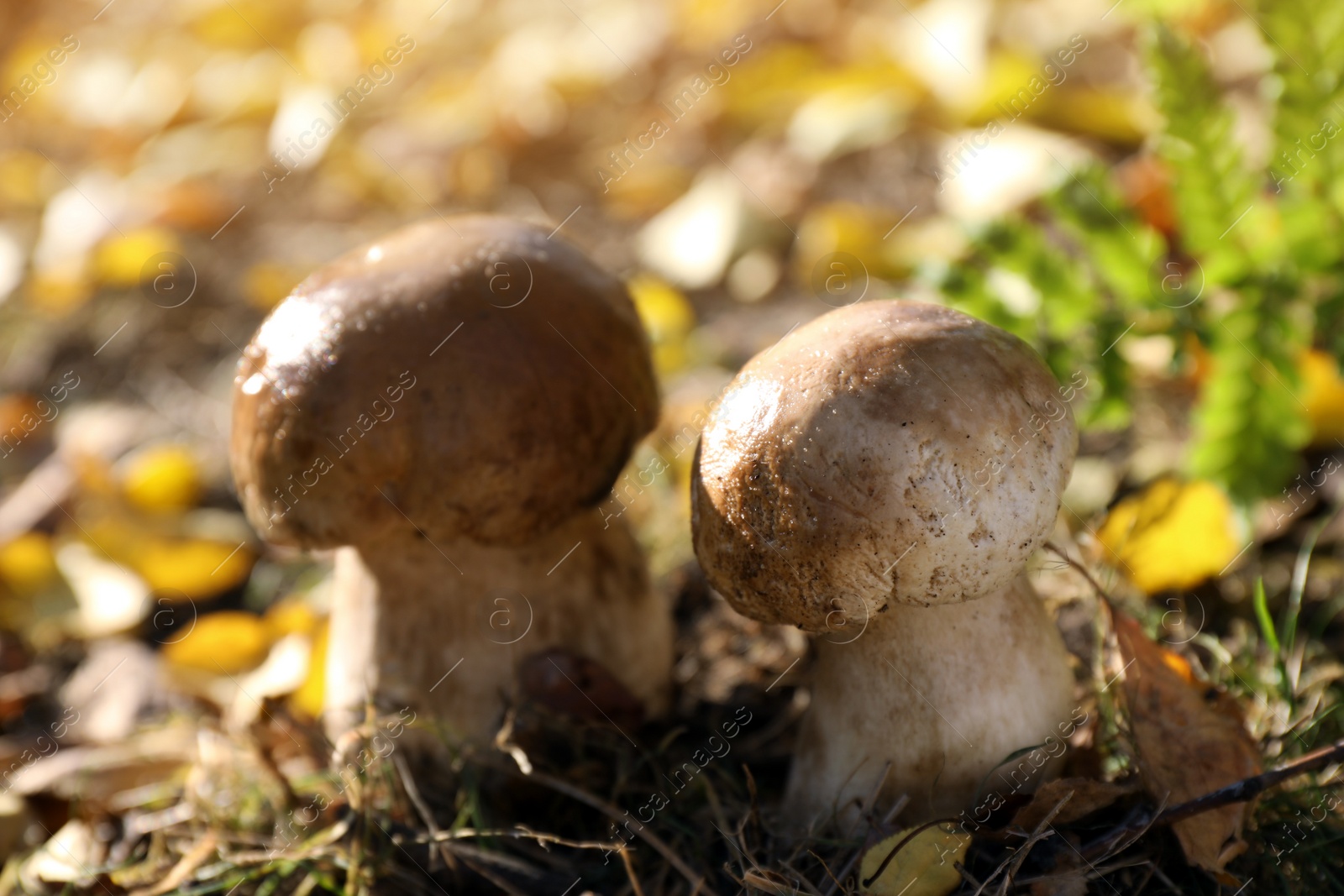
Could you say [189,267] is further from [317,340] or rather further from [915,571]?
[915,571]

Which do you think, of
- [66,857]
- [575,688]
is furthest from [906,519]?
[66,857]

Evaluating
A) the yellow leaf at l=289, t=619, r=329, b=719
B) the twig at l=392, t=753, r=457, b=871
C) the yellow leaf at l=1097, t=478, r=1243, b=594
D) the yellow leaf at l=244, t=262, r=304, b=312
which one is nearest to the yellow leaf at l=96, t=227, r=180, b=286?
the yellow leaf at l=244, t=262, r=304, b=312

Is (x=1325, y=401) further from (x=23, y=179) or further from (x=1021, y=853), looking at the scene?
(x=23, y=179)

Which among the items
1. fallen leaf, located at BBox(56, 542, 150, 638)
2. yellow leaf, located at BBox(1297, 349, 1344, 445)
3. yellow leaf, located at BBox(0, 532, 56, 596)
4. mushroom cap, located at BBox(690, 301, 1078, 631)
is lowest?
yellow leaf, located at BBox(1297, 349, 1344, 445)

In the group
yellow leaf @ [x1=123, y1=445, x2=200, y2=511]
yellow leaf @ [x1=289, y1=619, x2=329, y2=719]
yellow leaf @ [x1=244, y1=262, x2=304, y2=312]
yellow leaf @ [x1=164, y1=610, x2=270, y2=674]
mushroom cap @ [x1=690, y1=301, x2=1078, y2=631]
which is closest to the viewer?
mushroom cap @ [x1=690, y1=301, x2=1078, y2=631]

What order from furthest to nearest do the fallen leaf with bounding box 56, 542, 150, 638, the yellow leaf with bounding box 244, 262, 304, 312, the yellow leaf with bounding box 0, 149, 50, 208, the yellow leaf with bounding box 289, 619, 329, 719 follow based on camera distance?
the yellow leaf with bounding box 0, 149, 50, 208, the yellow leaf with bounding box 244, 262, 304, 312, the fallen leaf with bounding box 56, 542, 150, 638, the yellow leaf with bounding box 289, 619, 329, 719

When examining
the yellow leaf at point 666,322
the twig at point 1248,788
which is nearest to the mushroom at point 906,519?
the twig at point 1248,788

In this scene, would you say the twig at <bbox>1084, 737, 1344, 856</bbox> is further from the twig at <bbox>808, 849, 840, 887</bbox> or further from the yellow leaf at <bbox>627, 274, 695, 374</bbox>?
the yellow leaf at <bbox>627, 274, 695, 374</bbox>
